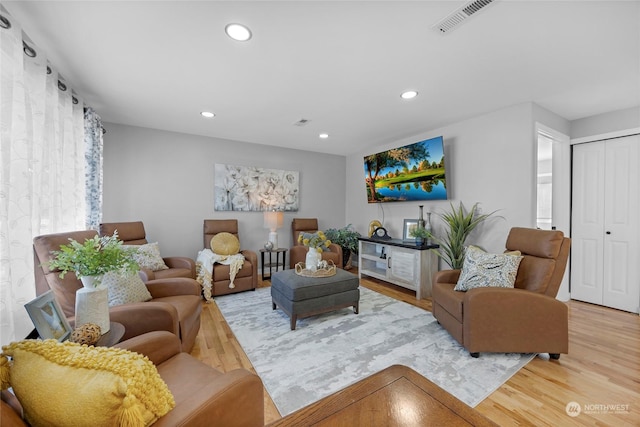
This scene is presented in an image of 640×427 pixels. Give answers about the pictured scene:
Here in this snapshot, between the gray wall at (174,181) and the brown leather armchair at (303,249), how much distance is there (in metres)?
0.19

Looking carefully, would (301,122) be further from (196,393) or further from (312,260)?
(196,393)

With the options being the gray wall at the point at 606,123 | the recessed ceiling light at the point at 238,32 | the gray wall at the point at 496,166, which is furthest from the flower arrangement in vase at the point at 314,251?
the gray wall at the point at 606,123

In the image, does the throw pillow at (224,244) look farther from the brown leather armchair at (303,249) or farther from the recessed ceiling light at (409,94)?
the recessed ceiling light at (409,94)

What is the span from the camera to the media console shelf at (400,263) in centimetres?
362

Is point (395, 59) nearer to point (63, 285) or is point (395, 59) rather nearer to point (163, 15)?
point (163, 15)

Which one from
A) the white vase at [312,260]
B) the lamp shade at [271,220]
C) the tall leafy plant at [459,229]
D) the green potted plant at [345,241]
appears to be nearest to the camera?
the white vase at [312,260]

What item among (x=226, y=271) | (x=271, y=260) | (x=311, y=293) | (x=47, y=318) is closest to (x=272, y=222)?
(x=271, y=260)

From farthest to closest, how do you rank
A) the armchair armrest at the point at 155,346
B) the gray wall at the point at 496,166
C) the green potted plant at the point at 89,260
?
the gray wall at the point at 496,166, the green potted plant at the point at 89,260, the armchair armrest at the point at 155,346

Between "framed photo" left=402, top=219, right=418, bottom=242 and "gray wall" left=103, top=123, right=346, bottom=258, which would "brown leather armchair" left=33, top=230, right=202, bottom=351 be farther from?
"framed photo" left=402, top=219, right=418, bottom=242

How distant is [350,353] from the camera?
2182 millimetres

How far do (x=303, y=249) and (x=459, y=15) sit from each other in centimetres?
371

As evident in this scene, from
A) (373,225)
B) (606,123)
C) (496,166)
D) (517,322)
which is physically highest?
(606,123)

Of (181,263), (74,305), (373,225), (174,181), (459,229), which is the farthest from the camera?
(373,225)

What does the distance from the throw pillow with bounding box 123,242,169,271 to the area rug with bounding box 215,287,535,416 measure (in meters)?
1.00
